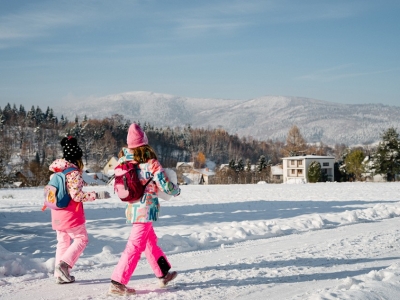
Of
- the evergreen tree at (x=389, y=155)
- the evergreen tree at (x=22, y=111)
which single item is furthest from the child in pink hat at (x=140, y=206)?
the evergreen tree at (x=22, y=111)

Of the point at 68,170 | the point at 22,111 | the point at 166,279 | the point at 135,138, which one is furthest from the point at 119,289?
the point at 22,111

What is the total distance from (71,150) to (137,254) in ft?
4.96

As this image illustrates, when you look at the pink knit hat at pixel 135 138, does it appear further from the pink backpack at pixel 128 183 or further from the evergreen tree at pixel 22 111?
the evergreen tree at pixel 22 111

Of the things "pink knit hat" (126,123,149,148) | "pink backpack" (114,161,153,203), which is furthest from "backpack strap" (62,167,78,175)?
"pink knit hat" (126,123,149,148)

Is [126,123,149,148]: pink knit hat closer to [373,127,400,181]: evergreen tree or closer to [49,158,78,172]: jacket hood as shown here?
[49,158,78,172]: jacket hood

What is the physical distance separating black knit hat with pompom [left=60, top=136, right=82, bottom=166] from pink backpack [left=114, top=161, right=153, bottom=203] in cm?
80

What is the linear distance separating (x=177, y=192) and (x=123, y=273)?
107 centimetres

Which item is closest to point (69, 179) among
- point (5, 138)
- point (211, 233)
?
point (211, 233)

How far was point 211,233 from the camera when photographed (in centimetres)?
998

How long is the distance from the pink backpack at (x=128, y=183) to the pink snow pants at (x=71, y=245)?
944mm

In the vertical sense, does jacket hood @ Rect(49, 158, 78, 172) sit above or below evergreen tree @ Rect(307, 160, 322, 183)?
above

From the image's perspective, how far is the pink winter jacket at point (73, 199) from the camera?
558cm

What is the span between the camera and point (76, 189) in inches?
220

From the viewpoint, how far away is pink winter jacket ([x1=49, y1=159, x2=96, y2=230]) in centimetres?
558
